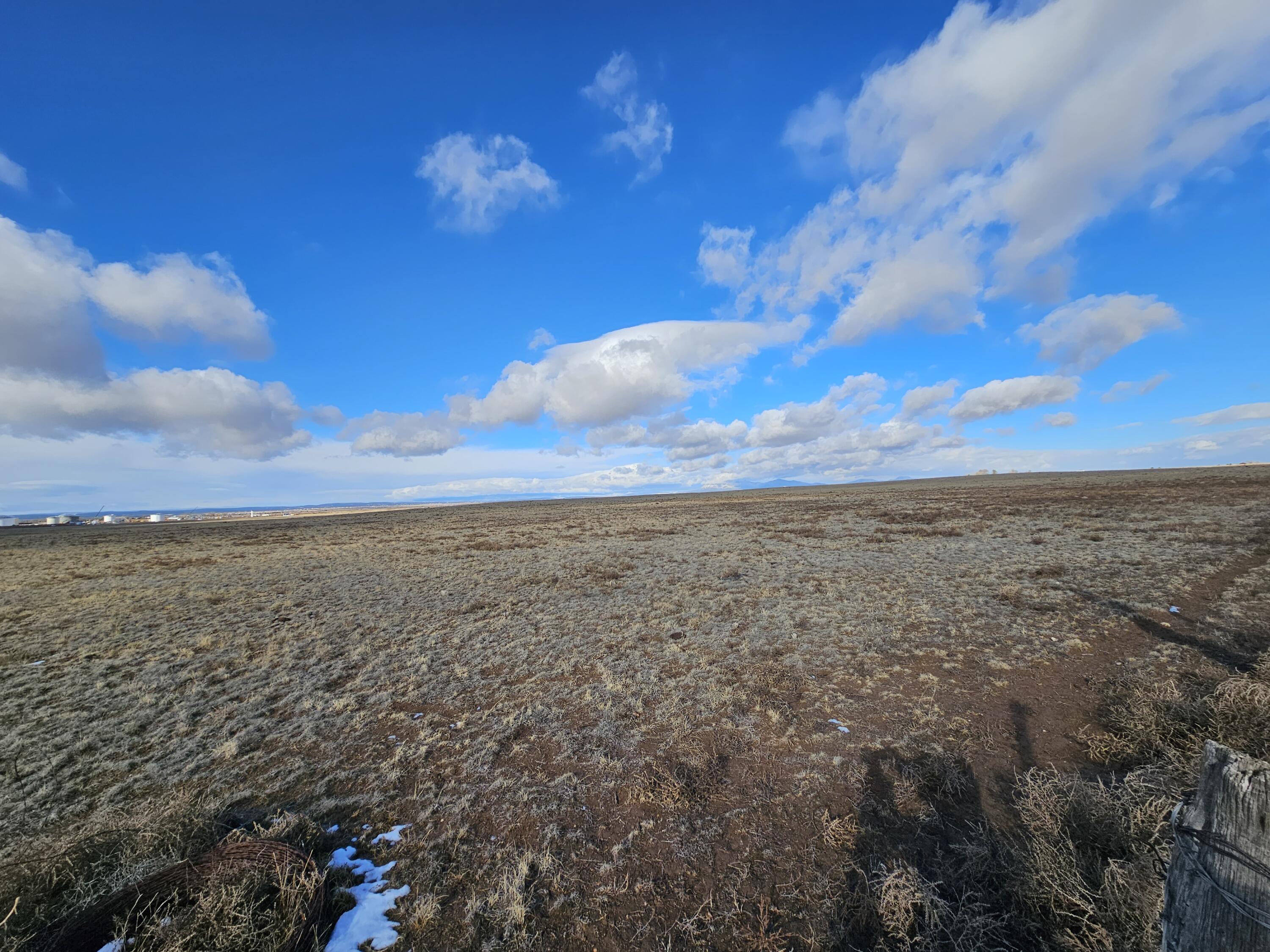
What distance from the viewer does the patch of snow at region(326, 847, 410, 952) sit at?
3.67 metres

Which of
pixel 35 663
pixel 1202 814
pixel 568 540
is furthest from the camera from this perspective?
pixel 568 540

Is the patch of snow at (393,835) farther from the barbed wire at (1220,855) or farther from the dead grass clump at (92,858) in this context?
the barbed wire at (1220,855)

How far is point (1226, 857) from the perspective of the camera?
1729 mm

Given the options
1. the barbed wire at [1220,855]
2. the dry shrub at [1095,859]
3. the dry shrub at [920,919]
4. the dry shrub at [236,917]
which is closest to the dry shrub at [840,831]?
the dry shrub at [920,919]

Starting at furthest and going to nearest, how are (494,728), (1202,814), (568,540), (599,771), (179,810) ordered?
(568,540)
(494,728)
(599,771)
(179,810)
(1202,814)

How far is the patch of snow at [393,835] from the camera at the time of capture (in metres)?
4.73

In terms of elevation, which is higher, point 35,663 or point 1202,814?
point 1202,814

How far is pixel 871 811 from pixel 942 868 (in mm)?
845

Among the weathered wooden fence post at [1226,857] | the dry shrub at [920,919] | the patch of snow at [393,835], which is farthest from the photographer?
the patch of snow at [393,835]

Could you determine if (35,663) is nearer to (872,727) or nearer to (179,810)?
(179,810)

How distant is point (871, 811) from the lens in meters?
4.89

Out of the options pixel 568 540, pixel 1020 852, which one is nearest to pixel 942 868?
pixel 1020 852

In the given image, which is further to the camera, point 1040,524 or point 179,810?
point 1040,524

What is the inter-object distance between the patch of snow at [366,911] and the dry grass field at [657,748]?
120 millimetres
